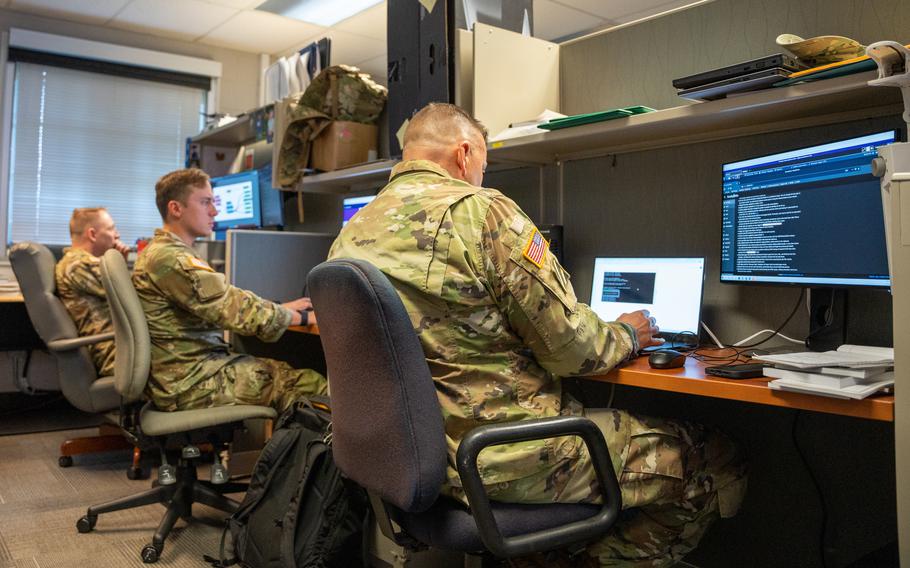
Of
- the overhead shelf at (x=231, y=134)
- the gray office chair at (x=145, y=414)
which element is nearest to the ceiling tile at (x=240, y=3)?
the overhead shelf at (x=231, y=134)

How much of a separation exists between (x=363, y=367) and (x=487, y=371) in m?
0.22

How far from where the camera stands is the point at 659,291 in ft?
5.81

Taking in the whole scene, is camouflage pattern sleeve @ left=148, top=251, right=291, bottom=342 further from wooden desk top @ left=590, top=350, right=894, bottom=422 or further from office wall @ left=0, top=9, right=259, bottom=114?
office wall @ left=0, top=9, right=259, bottom=114

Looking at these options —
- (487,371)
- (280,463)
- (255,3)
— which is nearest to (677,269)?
(487,371)

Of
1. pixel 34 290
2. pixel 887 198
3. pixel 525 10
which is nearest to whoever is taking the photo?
pixel 887 198

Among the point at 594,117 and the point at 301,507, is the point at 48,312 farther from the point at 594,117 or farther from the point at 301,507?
Result: the point at 594,117

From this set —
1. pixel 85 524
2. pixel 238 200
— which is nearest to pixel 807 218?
pixel 85 524

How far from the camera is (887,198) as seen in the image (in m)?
1.05

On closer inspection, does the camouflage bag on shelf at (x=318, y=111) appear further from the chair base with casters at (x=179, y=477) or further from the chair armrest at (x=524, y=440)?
the chair armrest at (x=524, y=440)

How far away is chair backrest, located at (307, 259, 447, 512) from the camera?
1.11 m

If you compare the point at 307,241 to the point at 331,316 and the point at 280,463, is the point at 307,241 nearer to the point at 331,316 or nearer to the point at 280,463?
the point at 280,463

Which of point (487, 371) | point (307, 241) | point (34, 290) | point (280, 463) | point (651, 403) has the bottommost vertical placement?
point (280, 463)

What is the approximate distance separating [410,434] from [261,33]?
176 inches

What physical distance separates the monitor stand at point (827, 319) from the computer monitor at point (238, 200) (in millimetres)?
2448
